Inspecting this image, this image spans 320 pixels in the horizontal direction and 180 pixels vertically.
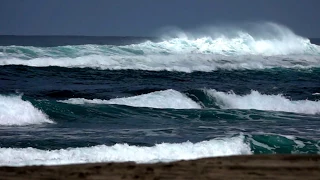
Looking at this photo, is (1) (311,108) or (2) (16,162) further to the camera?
(1) (311,108)

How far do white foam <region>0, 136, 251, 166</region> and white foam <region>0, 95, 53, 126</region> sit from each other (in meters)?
4.37

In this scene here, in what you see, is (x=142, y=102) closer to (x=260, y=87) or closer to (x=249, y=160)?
(x=260, y=87)

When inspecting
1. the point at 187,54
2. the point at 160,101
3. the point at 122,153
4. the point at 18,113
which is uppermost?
the point at 187,54

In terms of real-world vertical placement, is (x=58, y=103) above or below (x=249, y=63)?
below

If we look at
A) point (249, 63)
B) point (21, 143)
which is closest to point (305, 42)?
point (249, 63)

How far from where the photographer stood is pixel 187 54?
46625 mm

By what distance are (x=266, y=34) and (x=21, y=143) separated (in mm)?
50812

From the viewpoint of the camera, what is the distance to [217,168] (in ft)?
23.4

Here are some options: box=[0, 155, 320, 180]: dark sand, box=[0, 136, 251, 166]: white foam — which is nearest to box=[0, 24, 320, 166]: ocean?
box=[0, 136, 251, 166]: white foam

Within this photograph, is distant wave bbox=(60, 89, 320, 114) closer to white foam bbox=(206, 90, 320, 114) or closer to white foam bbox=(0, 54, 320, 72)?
white foam bbox=(206, 90, 320, 114)

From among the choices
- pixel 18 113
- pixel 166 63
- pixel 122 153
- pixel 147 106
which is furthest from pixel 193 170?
pixel 166 63

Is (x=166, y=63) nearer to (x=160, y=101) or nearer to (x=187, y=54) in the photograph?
(x=187, y=54)

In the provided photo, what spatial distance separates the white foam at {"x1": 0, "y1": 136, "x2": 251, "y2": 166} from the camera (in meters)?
11.0

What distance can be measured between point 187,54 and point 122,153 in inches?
1384
